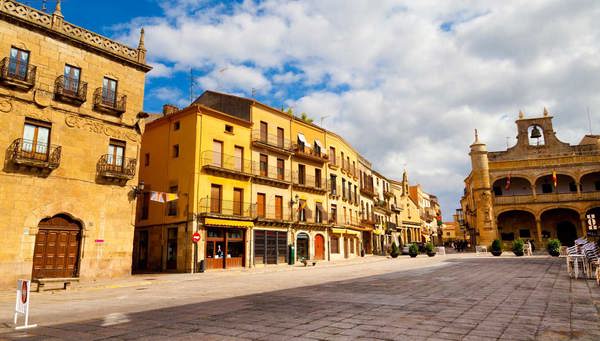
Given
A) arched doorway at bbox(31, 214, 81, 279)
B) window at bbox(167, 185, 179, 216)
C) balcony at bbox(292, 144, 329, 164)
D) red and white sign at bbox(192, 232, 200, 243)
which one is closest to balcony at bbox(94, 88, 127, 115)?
arched doorway at bbox(31, 214, 81, 279)

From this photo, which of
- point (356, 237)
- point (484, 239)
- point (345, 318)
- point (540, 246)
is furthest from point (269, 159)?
point (540, 246)

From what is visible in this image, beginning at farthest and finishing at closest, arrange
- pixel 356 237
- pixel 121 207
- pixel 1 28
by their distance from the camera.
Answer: pixel 356 237 < pixel 121 207 < pixel 1 28

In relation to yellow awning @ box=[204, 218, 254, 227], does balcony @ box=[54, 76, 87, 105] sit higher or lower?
higher

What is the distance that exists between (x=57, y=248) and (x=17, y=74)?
8017mm

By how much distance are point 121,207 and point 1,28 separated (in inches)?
375

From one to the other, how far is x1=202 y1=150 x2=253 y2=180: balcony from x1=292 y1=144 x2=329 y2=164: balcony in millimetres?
5967

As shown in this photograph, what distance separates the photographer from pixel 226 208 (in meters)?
26.9

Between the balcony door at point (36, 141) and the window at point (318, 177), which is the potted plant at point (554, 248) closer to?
the window at point (318, 177)

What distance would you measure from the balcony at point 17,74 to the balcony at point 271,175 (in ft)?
50.4

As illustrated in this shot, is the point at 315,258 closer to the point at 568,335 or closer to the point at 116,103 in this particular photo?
the point at 116,103

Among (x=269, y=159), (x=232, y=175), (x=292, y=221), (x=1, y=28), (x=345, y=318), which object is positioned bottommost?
(x=345, y=318)

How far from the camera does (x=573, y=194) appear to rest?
44.5 m

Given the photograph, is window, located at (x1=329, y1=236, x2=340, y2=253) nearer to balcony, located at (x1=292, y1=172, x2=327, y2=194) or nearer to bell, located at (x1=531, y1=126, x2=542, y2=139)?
balcony, located at (x1=292, y1=172, x2=327, y2=194)

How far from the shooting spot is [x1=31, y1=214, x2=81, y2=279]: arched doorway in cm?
1727
